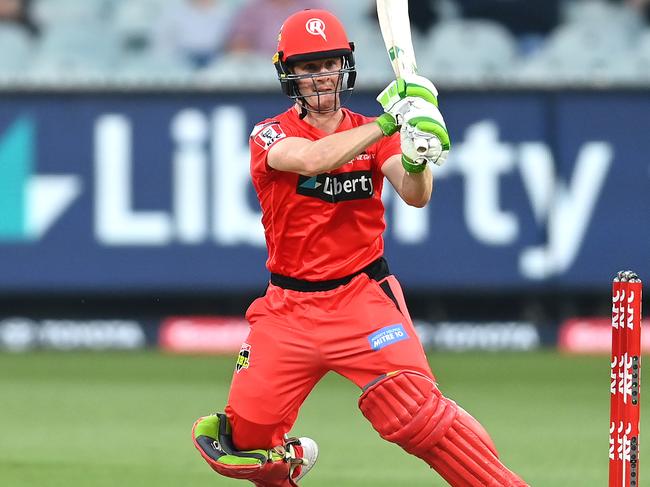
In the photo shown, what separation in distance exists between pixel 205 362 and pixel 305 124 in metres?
5.14

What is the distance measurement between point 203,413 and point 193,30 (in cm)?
426

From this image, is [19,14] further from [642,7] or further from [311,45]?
[311,45]

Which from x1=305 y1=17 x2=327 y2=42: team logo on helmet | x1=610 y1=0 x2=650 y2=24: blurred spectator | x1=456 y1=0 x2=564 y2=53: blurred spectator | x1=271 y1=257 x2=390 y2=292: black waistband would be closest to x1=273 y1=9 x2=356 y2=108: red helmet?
x1=305 y1=17 x2=327 y2=42: team logo on helmet

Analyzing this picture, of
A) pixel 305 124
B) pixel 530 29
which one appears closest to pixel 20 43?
pixel 530 29

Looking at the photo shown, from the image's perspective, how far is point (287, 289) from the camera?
16.3ft

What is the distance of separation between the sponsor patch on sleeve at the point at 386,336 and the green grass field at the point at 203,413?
147cm

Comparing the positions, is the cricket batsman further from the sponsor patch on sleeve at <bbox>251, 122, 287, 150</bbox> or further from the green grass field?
the green grass field

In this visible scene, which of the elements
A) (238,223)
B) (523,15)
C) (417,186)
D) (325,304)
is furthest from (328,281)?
(523,15)

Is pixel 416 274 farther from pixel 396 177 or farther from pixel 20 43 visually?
pixel 396 177

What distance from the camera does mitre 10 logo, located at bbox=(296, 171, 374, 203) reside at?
486cm

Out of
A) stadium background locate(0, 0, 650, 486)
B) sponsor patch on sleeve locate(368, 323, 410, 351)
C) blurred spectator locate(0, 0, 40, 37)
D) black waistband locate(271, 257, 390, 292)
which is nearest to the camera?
sponsor patch on sleeve locate(368, 323, 410, 351)

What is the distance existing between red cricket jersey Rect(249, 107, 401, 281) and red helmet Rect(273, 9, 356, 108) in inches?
7.3

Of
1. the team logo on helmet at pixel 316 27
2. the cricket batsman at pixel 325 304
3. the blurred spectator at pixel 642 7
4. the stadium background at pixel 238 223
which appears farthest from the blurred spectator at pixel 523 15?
the team logo on helmet at pixel 316 27

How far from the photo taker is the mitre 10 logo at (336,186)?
16.0ft
